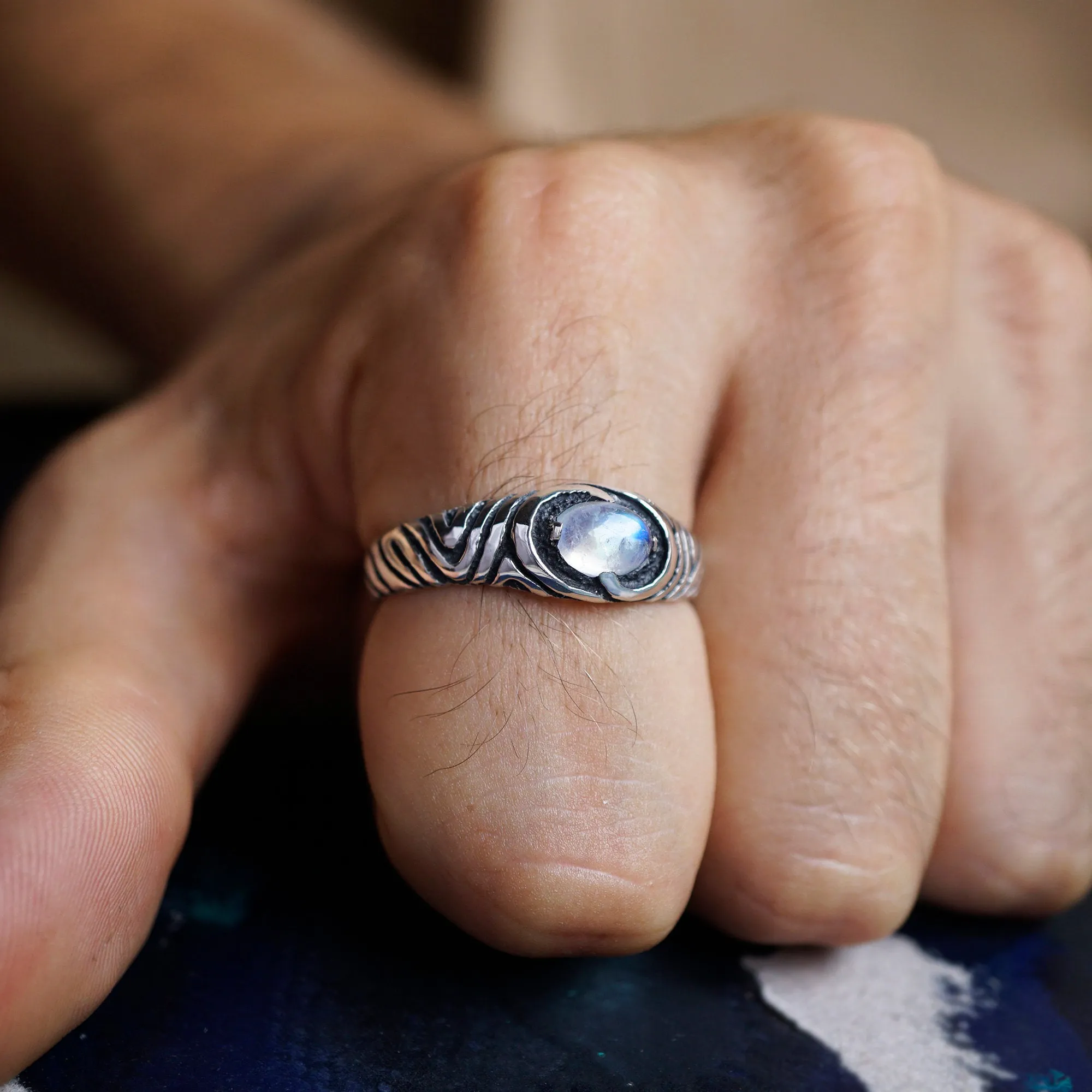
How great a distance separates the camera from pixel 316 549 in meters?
0.75

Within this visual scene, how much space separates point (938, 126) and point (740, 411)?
108cm

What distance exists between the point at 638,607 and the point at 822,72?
1239 mm

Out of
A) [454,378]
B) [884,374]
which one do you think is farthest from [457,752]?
[884,374]

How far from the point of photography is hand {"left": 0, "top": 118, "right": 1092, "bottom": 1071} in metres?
0.52

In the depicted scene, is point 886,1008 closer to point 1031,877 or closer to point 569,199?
Result: point 1031,877

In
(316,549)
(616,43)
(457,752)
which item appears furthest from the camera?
(616,43)

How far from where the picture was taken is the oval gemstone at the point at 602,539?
1.73 feet

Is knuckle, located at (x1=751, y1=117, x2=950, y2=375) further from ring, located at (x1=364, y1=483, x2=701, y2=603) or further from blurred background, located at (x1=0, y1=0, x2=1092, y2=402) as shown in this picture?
blurred background, located at (x1=0, y1=0, x2=1092, y2=402)

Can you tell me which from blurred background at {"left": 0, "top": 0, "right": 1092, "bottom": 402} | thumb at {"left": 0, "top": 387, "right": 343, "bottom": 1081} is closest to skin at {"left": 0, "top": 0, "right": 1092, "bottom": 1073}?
thumb at {"left": 0, "top": 387, "right": 343, "bottom": 1081}

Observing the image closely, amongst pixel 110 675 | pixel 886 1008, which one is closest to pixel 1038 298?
pixel 886 1008

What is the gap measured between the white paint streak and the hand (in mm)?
26

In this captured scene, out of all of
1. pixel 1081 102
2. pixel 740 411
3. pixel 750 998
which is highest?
pixel 1081 102

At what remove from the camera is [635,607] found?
56cm

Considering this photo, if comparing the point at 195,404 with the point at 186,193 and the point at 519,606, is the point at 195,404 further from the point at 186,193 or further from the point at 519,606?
the point at 186,193
